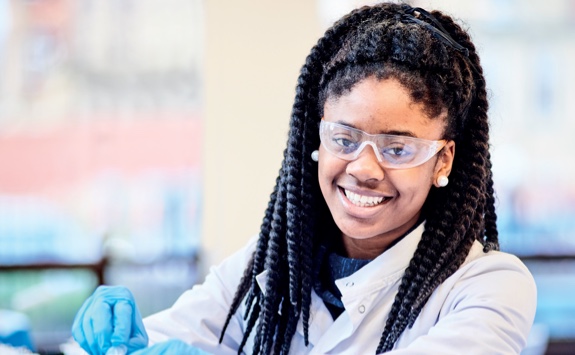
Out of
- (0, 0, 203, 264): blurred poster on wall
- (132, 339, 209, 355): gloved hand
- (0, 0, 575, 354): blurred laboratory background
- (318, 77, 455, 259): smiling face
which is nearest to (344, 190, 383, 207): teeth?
(318, 77, 455, 259): smiling face

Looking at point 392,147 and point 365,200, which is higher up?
point 392,147

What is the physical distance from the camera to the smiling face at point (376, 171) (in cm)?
144

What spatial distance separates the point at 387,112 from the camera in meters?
1.43

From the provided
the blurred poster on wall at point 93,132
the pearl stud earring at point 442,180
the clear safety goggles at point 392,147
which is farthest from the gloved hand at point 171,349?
the blurred poster on wall at point 93,132

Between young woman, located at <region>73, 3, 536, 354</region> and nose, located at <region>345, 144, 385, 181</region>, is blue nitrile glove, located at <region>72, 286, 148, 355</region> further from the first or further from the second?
nose, located at <region>345, 144, 385, 181</region>

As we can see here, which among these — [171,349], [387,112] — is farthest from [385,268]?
[171,349]

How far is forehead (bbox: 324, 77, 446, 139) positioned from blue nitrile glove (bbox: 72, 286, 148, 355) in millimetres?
558

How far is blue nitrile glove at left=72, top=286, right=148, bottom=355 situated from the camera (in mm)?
1382

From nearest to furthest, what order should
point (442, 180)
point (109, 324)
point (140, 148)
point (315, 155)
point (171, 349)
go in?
point (171, 349) < point (109, 324) < point (442, 180) < point (315, 155) < point (140, 148)

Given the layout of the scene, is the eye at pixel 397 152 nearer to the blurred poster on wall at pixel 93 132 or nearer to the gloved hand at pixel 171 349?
the gloved hand at pixel 171 349

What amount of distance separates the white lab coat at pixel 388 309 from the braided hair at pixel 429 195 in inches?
1.0

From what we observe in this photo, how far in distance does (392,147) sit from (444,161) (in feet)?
0.51

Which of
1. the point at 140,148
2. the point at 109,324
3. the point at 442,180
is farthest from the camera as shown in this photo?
the point at 140,148

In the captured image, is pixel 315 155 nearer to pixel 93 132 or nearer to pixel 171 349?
pixel 171 349
